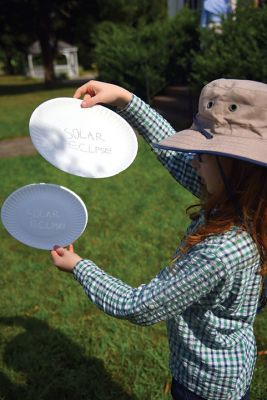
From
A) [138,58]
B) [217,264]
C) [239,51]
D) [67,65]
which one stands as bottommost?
[67,65]

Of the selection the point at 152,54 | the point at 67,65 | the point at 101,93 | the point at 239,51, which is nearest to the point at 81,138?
the point at 101,93

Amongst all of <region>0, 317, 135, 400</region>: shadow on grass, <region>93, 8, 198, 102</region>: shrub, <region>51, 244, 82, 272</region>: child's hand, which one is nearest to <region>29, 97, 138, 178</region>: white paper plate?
<region>51, 244, 82, 272</region>: child's hand

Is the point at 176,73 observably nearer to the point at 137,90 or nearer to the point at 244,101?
the point at 137,90

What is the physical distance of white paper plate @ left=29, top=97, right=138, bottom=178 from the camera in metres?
1.63

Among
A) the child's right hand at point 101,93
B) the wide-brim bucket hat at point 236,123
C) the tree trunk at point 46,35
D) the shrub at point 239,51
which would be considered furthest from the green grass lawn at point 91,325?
the tree trunk at point 46,35

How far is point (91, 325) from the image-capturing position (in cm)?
298

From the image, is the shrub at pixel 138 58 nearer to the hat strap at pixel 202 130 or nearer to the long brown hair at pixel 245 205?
the hat strap at pixel 202 130

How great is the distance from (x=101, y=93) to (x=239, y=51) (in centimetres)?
621

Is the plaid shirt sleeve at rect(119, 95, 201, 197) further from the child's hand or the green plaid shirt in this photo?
the child's hand

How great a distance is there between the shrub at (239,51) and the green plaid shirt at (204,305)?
19.3 feet

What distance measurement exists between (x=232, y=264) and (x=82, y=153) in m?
0.73

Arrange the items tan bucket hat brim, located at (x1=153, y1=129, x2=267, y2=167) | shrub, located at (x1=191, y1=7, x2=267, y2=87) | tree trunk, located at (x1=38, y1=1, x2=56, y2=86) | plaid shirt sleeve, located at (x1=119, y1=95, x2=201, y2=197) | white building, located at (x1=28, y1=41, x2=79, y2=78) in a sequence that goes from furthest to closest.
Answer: white building, located at (x1=28, y1=41, x2=79, y2=78)
tree trunk, located at (x1=38, y1=1, x2=56, y2=86)
shrub, located at (x1=191, y1=7, x2=267, y2=87)
plaid shirt sleeve, located at (x1=119, y1=95, x2=201, y2=197)
tan bucket hat brim, located at (x1=153, y1=129, x2=267, y2=167)

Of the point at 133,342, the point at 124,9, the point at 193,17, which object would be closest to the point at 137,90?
the point at 193,17

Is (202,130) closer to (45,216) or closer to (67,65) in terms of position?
(45,216)
